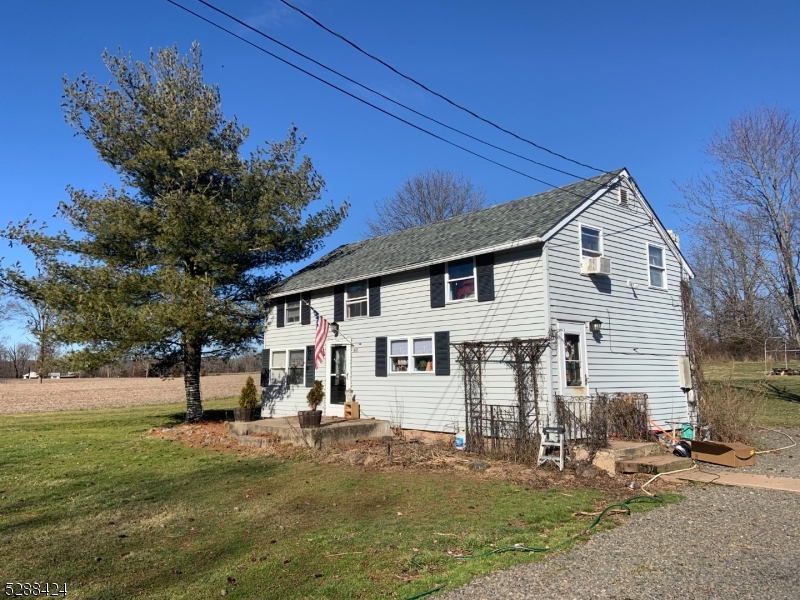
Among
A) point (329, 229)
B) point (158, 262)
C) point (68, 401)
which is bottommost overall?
point (68, 401)

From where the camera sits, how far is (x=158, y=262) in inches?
619

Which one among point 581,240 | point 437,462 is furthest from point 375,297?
point 437,462

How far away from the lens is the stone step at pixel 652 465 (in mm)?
9055

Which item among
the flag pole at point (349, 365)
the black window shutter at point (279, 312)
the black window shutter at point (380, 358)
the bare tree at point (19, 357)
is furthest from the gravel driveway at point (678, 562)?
the bare tree at point (19, 357)

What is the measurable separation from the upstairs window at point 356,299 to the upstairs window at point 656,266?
7.48 metres

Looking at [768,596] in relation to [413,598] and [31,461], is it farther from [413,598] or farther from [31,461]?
[31,461]

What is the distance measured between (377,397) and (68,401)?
81.2 ft

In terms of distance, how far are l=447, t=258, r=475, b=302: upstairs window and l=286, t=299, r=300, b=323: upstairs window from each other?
20.5 ft

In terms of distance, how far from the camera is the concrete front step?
11906 mm

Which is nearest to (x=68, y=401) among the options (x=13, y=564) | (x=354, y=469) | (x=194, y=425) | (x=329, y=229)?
(x=194, y=425)

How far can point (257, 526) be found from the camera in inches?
250

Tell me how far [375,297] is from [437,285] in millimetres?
2243

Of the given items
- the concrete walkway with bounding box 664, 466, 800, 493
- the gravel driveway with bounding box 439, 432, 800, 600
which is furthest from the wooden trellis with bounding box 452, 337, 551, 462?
the gravel driveway with bounding box 439, 432, 800, 600

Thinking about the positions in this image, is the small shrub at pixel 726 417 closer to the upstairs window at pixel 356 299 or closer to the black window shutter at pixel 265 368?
the upstairs window at pixel 356 299
